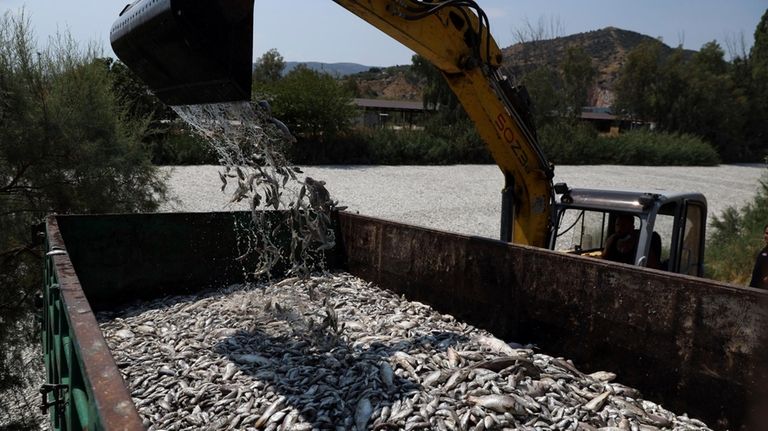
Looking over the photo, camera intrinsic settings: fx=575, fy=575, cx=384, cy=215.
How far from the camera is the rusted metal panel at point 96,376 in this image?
3.93 ft

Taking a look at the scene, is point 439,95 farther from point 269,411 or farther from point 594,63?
point 594,63

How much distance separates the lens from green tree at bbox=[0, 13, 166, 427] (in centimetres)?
647

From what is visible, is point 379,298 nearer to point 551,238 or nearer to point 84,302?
point 551,238

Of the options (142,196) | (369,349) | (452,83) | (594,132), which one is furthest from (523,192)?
(594,132)

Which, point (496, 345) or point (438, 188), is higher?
point (438, 188)

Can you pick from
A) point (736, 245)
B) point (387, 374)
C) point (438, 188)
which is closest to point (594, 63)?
point (438, 188)

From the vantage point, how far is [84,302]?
6.97ft

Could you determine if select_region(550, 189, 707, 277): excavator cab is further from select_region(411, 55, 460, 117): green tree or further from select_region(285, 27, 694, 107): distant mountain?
select_region(285, 27, 694, 107): distant mountain

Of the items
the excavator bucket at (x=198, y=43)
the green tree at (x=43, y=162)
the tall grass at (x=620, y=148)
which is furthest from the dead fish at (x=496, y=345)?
the tall grass at (x=620, y=148)

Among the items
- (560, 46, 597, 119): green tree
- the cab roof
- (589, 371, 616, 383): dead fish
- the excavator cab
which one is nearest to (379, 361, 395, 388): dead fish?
(589, 371, 616, 383): dead fish

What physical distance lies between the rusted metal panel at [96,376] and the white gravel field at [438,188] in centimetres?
738

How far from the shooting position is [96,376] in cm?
138

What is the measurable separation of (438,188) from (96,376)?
17.4 metres

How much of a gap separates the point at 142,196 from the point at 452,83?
5526mm
